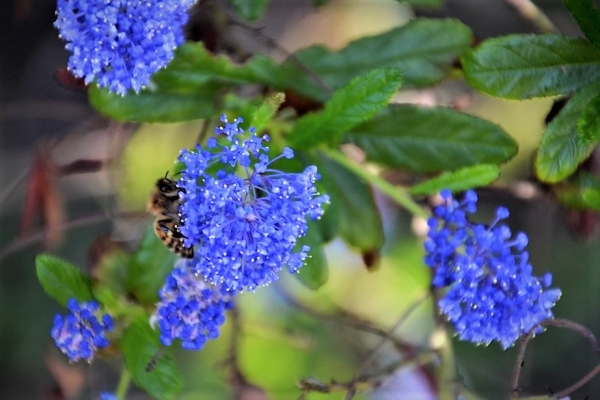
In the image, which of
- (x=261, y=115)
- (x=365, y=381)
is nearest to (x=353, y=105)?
(x=261, y=115)

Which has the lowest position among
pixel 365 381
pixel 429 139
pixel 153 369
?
pixel 365 381

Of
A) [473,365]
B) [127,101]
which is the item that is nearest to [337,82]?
[127,101]

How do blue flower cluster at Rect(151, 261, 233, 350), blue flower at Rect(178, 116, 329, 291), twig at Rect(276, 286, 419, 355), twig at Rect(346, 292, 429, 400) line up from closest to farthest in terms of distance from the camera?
1. blue flower at Rect(178, 116, 329, 291)
2. blue flower cluster at Rect(151, 261, 233, 350)
3. twig at Rect(346, 292, 429, 400)
4. twig at Rect(276, 286, 419, 355)

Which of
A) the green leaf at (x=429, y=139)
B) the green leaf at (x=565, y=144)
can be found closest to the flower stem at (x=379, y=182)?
the green leaf at (x=429, y=139)

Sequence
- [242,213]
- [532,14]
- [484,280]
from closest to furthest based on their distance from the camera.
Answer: [242,213] → [484,280] → [532,14]

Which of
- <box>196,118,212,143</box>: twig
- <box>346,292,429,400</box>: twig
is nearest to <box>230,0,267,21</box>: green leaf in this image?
<box>196,118,212,143</box>: twig

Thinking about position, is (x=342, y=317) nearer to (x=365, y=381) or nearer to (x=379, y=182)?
(x=365, y=381)

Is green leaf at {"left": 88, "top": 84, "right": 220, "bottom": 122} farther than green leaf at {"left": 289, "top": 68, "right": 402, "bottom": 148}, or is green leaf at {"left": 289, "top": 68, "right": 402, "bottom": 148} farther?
green leaf at {"left": 88, "top": 84, "right": 220, "bottom": 122}

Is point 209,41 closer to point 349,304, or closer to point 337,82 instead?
point 337,82

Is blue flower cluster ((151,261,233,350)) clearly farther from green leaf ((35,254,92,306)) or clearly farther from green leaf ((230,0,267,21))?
green leaf ((230,0,267,21))
